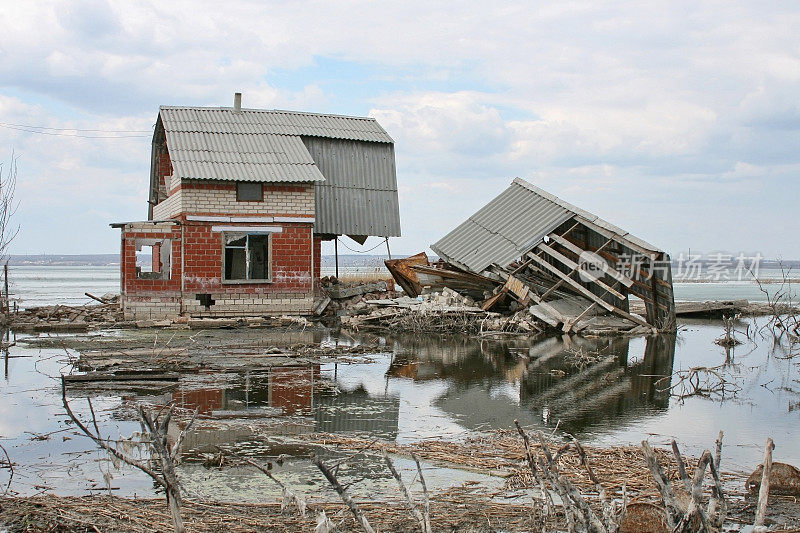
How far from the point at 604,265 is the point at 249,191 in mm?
10799

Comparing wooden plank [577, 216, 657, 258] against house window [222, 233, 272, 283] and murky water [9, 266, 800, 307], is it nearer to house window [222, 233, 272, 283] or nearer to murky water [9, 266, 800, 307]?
house window [222, 233, 272, 283]

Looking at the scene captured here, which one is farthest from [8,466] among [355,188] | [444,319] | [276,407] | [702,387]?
[355,188]

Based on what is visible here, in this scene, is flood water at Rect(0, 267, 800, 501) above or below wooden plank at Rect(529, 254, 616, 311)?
below

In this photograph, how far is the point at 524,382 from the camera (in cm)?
1456

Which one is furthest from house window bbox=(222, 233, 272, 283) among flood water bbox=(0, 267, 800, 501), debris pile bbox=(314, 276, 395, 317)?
flood water bbox=(0, 267, 800, 501)

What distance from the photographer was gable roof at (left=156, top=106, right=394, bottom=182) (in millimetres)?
24062

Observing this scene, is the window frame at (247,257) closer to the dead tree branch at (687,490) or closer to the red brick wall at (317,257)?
the red brick wall at (317,257)

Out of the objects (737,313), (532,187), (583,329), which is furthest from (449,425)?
(737,313)

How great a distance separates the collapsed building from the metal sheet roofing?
1.2 inches

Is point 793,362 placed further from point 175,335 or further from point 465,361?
point 175,335

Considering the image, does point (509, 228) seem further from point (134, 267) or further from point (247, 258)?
point (134, 267)

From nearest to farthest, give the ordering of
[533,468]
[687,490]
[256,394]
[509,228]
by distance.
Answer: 1. [687,490]
2. [533,468]
3. [256,394]
4. [509,228]

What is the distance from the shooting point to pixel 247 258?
24203mm

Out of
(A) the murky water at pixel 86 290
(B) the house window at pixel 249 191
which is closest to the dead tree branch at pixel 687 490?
(B) the house window at pixel 249 191
